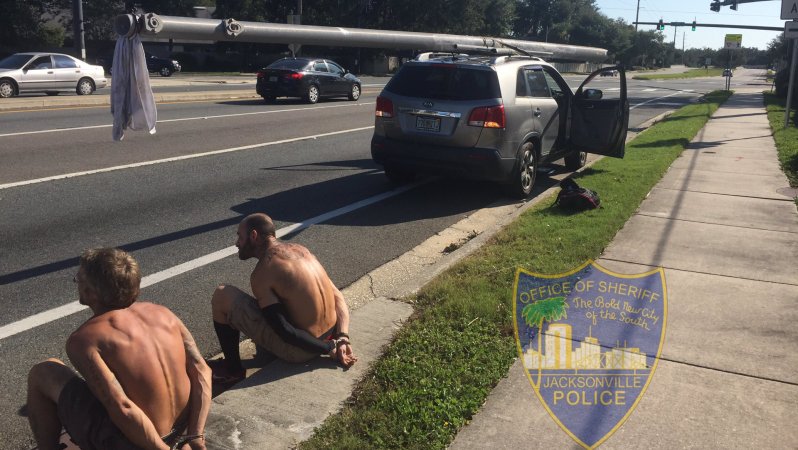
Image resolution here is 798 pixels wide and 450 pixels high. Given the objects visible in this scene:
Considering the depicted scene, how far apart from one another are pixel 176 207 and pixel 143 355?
5.78 m

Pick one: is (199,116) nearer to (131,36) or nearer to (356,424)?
(131,36)

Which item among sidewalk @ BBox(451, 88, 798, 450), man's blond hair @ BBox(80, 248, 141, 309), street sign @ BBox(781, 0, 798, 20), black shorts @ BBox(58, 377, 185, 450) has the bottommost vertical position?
sidewalk @ BBox(451, 88, 798, 450)

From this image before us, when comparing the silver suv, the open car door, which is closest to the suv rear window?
the silver suv

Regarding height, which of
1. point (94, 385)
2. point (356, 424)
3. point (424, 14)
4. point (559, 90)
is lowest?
point (356, 424)

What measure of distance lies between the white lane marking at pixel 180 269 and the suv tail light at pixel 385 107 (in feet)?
3.51

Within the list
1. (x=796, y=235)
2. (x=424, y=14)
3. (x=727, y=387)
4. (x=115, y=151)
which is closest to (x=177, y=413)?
(x=727, y=387)

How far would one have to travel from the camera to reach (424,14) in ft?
222

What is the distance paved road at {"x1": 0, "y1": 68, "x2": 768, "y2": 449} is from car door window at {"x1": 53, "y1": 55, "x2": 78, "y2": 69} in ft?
30.2

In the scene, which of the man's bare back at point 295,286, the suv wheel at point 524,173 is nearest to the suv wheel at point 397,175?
the suv wheel at point 524,173

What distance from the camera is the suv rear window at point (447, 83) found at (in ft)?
30.0

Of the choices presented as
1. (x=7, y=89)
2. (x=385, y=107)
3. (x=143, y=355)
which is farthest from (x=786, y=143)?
(x=7, y=89)

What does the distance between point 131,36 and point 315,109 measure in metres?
17.7

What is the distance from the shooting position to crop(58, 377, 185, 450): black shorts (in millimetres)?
3119

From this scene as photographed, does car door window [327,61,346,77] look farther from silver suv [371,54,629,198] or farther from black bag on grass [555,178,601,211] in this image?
black bag on grass [555,178,601,211]
